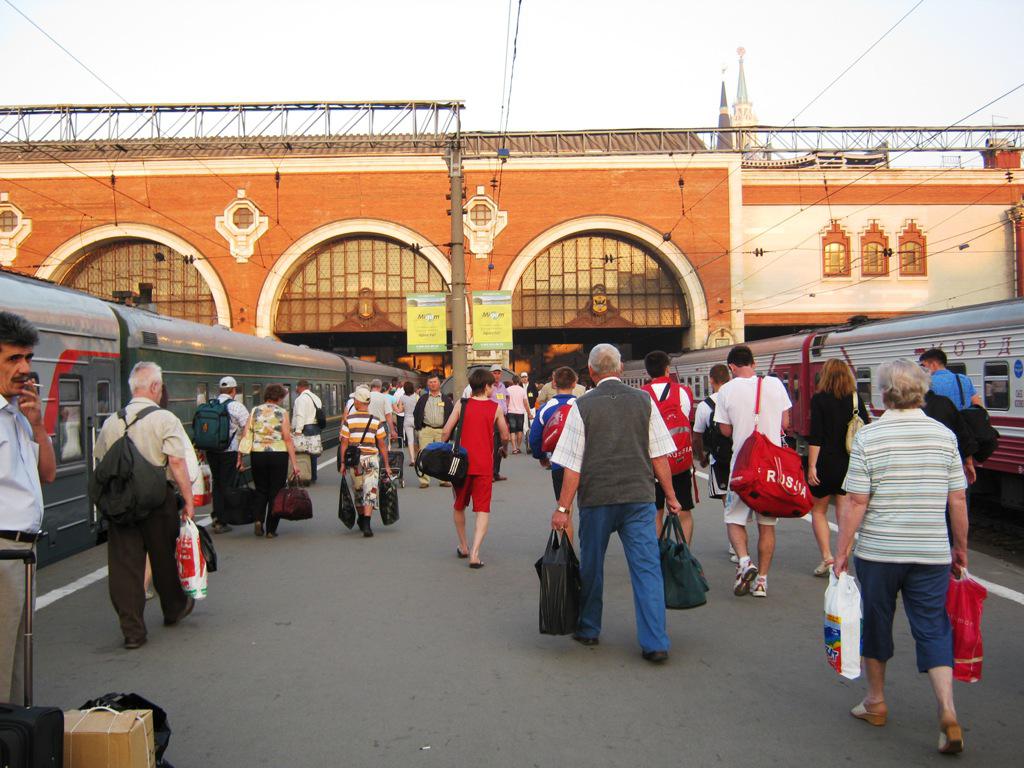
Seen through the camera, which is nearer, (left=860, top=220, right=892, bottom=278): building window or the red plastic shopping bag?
the red plastic shopping bag

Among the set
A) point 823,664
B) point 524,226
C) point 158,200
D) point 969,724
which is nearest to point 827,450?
point 823,664

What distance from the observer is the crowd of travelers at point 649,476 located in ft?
12.7

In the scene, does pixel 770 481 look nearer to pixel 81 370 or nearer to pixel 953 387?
pixel 953 387

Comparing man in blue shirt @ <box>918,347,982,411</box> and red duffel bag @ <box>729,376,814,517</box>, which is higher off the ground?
man in blue shirt @ <box>918,347,982,411</box>

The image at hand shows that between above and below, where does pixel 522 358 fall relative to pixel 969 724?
above


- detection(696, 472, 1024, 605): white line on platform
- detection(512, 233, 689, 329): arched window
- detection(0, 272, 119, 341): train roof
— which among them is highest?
detection(512, 233, 689, 329): arched window

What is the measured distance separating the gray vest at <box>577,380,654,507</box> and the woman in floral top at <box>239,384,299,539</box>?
521 cm

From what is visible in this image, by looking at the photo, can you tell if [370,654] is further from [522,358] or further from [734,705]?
[522,358]

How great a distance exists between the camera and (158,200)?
39906mm

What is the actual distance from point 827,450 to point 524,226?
34353 mm

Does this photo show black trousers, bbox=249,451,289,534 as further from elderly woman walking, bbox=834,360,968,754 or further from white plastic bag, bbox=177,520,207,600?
elderly woman walking, bbox=834,360,968,754

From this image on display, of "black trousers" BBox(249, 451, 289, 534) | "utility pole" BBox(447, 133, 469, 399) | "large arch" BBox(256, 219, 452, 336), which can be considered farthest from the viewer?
"large arch" BBox(256, 219, 452, 336)

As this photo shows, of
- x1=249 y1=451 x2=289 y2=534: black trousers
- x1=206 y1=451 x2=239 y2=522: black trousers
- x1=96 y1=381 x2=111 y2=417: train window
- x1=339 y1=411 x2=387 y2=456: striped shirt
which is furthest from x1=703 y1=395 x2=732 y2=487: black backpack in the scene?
x1=96 y1=381 x2=111 y2=417: train window

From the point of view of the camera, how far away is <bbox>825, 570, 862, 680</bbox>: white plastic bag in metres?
4.04
